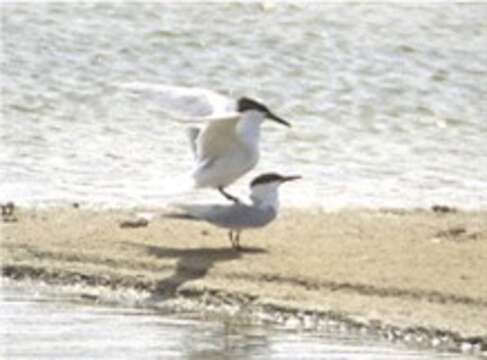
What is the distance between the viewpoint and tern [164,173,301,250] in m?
11.7

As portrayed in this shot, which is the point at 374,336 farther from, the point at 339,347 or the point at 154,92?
the point at 154,92

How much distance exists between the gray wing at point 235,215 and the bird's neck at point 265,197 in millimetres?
44

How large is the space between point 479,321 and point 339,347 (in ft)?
2.67

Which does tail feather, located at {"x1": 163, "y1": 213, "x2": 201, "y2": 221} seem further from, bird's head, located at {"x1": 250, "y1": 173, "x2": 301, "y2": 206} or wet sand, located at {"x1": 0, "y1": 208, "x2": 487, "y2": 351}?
bird's head, located at {"x1": 250, "y1": 173, "x2": 301, "y2": 206}

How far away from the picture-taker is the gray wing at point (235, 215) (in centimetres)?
1170

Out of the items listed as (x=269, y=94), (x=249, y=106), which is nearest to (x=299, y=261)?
(x=249, y=106)

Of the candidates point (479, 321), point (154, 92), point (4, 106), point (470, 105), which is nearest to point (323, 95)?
point (470, 105)

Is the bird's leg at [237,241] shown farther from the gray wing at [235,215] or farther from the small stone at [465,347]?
the small stone at [465,347]

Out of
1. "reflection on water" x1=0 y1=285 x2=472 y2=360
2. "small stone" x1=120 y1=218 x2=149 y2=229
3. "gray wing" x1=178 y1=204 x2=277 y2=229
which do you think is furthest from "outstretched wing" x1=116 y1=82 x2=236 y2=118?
"reflection on water" x1=0 y1=285 x2=472 y2=360

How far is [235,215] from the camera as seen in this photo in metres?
11.7

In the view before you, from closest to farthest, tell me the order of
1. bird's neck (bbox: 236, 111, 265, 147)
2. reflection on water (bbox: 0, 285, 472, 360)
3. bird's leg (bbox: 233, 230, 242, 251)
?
reflection on water (bbox: 0, 285, 472, 360)
bird's leg (bbox: 233, 230, 242, 251)
bird's neck (bbox: 236, 111, 265, 147)

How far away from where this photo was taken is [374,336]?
33.1ft

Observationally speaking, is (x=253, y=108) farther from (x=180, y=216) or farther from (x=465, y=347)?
(x=465, y=347)


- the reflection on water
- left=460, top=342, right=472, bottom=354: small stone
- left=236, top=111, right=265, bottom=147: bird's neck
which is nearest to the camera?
the reflection on water
